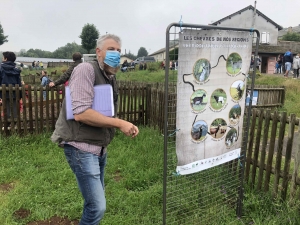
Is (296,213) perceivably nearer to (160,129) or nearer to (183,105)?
(183,105)

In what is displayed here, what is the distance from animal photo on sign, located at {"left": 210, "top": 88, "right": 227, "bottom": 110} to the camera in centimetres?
261

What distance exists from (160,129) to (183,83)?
4226 millimetres

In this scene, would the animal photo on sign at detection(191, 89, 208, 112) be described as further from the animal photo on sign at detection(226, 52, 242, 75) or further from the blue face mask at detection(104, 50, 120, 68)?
the blue face mask at detection(104, 50, 120, 68)

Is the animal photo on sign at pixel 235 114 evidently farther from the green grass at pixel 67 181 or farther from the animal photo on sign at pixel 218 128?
the green grass at pixel 67 181

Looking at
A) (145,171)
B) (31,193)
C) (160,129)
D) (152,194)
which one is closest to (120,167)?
(145,171)

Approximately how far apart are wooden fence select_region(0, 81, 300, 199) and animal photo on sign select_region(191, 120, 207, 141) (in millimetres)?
247

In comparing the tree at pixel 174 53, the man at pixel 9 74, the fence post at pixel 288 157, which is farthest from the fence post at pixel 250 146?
the man at pixel 9 74

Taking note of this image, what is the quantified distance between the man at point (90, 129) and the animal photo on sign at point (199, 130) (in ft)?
2.28

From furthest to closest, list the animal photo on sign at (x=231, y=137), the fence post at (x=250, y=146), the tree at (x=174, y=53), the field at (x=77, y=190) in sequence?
the fence post at (x=250, y=146), the field at (x=77, y=190), the animal photo on sign at (x=231, y=137), the tree at (x=174, y=53)

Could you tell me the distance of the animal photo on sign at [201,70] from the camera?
7.84 ft

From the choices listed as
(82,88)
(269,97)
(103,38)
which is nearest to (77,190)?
(82,88)

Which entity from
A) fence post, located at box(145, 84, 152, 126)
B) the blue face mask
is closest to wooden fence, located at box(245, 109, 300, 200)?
the blue face mask

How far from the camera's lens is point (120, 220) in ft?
10.1

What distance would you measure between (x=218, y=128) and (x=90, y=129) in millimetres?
1295
